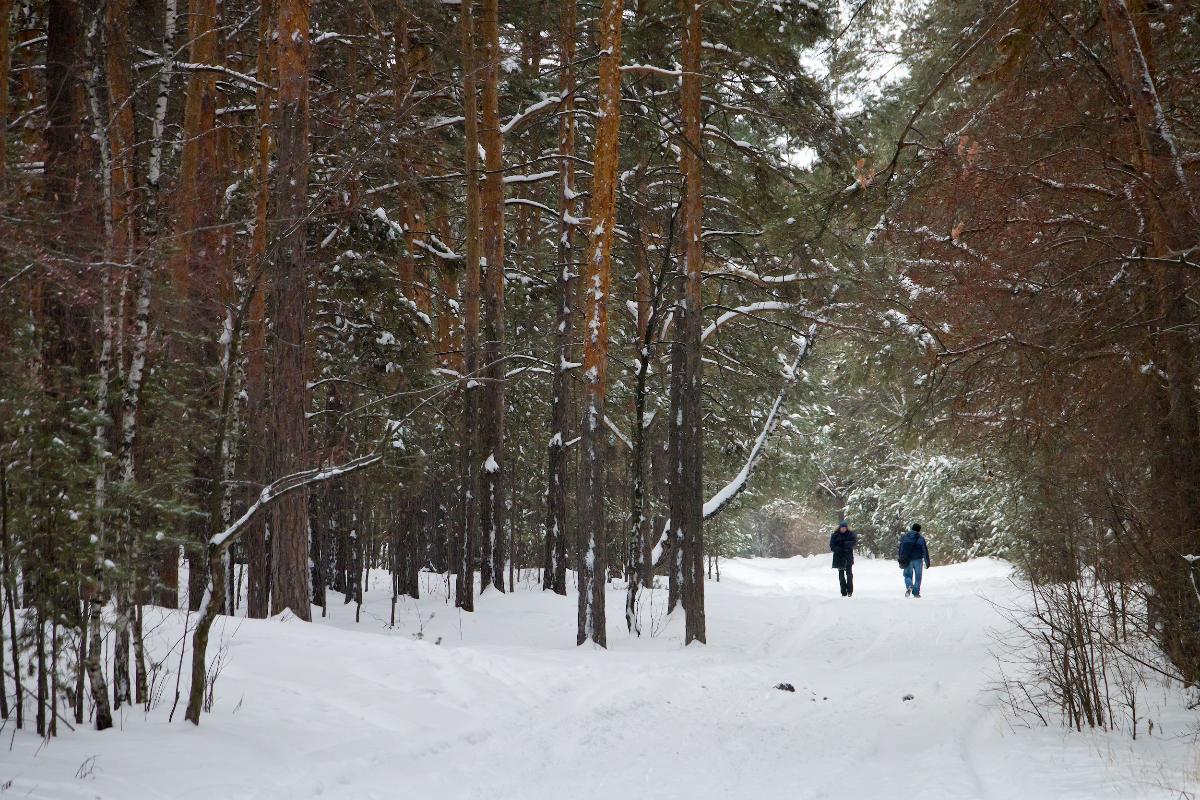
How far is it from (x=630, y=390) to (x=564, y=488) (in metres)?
5.50

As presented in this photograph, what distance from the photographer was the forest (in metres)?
5.97

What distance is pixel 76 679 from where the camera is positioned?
18.3 ft

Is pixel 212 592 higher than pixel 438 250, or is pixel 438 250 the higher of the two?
pixel 438 250

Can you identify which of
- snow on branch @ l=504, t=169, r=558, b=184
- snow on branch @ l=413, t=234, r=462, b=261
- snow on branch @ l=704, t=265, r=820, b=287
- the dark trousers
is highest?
snow on branch @ l=504, t=169, r=558, b=184

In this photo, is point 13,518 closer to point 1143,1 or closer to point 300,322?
point 300,322

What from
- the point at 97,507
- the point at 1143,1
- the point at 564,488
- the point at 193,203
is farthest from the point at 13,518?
the point at 564,488

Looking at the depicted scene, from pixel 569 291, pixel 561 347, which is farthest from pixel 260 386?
pixel 569 291

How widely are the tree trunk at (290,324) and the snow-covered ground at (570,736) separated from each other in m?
2.02

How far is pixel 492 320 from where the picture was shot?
635 inches

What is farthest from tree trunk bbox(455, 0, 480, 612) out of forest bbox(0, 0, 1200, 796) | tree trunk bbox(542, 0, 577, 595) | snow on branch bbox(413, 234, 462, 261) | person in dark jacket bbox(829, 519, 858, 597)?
person in dark jacket bbox(829, 519, 858, 597)

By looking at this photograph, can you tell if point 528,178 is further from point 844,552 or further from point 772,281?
point 844,552

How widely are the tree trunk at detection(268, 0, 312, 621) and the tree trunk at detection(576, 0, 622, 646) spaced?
3508 mm

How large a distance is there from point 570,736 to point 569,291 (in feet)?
39.8

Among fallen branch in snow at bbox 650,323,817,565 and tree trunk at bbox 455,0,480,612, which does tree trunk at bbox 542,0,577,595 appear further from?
fallen branch in snow at bbox 650,323,817,565
